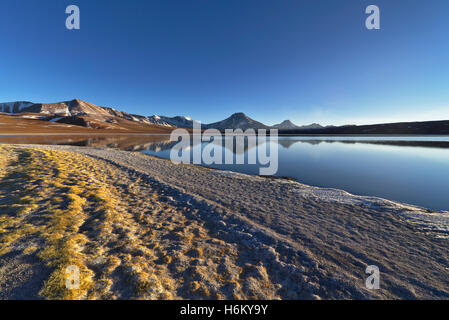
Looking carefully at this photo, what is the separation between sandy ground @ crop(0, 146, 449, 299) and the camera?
13.9 ft

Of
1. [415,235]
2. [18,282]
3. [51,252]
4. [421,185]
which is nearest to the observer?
[18,282]

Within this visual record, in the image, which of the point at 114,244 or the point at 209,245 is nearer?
the point at 114,244

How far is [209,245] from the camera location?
20.1ft

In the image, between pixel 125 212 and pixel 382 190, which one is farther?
pixel 382 190

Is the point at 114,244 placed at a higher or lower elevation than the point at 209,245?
higher

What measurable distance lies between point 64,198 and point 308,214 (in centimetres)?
1264

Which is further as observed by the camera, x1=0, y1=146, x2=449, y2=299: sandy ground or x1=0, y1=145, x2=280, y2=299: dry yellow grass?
x1=0, y1=146, x2=449, y2=299: sandy ground

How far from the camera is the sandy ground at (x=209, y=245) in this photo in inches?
167

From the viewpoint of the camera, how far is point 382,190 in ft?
46.4

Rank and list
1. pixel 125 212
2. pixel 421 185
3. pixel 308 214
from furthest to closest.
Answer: pixel 421 185 → pixel 308 214 → pixel 125 212

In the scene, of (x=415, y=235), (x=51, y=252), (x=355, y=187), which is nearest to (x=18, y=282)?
(x=51, y=252)
